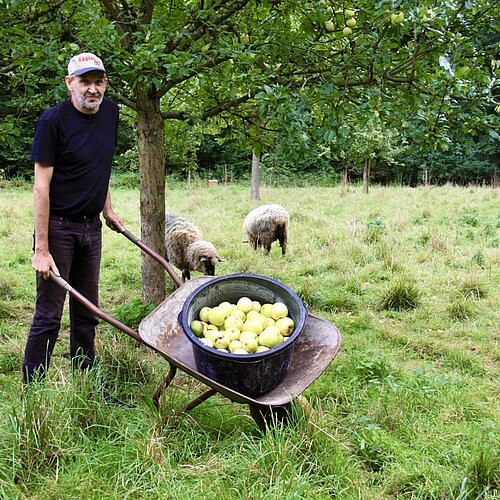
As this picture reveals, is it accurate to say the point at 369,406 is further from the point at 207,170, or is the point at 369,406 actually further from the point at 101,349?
the point at 207,170

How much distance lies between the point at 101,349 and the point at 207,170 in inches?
1053

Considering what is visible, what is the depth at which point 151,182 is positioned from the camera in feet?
16.6

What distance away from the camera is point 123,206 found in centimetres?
1453

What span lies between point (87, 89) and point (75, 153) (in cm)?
40

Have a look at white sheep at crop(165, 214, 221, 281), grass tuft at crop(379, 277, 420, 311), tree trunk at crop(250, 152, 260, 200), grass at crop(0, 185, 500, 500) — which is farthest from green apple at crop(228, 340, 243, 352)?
tree trunk at crop(250, 152, 260, 200)

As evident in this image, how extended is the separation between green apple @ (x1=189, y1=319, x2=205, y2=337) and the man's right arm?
91 cm

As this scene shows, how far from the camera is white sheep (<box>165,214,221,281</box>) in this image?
7.32 metres

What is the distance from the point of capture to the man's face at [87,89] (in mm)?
3227

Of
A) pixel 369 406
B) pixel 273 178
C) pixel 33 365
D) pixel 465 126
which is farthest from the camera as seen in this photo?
pixel 273 178

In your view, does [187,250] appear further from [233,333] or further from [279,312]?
[233,333]

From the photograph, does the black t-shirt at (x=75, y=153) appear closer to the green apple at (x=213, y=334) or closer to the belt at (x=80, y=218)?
the belt at (x=80, y=218)

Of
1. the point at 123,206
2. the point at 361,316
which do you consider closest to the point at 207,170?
the point at 123,206

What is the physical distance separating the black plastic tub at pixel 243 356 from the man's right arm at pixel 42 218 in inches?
35.5

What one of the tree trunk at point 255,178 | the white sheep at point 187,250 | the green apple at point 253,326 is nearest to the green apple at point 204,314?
the green apple at point 253,326
